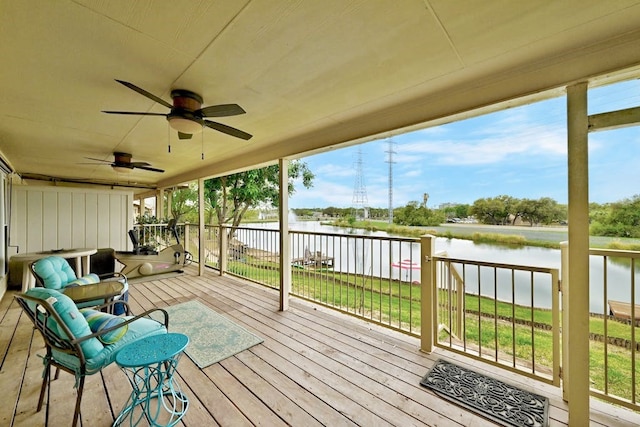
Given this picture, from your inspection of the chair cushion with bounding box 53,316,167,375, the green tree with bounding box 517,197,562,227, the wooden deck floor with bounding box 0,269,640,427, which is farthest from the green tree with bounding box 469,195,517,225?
the chair cushion with bounding box 53,316,167,375

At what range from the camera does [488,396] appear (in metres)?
1.95

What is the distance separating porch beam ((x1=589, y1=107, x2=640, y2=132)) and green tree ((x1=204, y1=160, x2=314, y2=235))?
21.5 feet

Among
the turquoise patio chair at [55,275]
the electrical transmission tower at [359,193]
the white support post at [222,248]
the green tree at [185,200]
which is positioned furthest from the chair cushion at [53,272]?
the green tree at [185,200]

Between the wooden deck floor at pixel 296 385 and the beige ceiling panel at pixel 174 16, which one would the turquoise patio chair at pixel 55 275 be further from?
the beige ceiling panel at pixel 174 16

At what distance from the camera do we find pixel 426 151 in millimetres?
6008

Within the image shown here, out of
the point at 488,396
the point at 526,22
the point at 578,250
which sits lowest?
the point at 488,396

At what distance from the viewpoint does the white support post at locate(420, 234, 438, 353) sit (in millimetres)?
2578

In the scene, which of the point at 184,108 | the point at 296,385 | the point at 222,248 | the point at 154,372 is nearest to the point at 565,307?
the point at 296,385

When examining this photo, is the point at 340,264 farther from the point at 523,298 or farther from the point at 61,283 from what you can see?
the point at 61,283

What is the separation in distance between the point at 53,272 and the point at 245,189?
4.97m

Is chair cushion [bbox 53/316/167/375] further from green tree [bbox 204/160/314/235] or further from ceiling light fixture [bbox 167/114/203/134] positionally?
green tree [bbox 204/160/314/235]

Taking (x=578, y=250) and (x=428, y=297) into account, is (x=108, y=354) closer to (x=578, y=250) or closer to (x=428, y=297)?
(x=428, y=297)

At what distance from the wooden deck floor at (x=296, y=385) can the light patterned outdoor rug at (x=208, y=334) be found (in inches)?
4.4

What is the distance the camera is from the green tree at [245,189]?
24.2 feet
